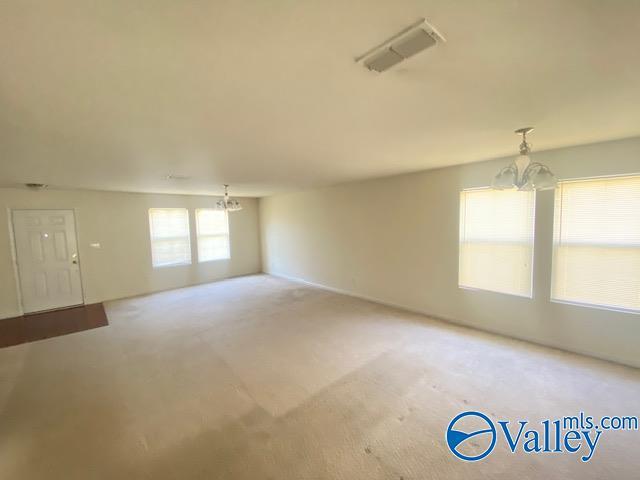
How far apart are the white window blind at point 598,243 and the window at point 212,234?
6.87 m

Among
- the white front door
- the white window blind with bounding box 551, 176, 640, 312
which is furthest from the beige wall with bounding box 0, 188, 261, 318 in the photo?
the white window blind with bounding box 551, 176, 640, 312

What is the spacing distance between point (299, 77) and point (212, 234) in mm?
6315

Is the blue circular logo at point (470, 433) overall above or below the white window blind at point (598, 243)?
below

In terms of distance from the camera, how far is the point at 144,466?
5.63ft

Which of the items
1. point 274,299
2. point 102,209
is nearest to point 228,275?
point 274,299

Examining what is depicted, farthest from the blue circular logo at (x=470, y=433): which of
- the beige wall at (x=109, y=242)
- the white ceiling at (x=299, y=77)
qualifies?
the beige wall at (x=109, y=242)

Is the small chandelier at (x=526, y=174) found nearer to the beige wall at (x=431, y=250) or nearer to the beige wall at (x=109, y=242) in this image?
the beige wall at (x=431, y=250)

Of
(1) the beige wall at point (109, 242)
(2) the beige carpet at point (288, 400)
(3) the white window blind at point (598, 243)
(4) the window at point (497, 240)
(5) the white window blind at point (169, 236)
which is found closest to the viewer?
(2) the beige carpet at point (288, 400)

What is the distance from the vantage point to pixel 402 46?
1134 mm

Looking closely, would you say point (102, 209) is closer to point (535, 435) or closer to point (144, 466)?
point (144, 466)

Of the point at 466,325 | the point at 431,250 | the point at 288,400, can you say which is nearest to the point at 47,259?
the point at 288,400

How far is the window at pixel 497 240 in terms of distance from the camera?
10.6ft

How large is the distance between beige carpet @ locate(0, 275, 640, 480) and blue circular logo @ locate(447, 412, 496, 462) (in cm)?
4

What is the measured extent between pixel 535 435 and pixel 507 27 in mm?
2562
